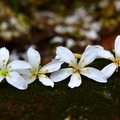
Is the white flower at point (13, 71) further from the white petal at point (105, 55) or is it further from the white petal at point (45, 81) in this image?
the white petal at point (105, 55)

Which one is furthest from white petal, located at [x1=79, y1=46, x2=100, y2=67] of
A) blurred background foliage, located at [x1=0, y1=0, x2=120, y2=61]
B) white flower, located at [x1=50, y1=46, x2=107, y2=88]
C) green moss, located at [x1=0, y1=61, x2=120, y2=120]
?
blurred background foliage, located at [x1=0, y1=0, x2=120, y2=61]

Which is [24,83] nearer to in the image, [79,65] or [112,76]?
[79,65]

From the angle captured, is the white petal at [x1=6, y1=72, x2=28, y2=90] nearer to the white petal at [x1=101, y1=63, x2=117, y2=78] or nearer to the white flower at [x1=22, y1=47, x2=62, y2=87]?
the white flower at [x1=22, y1=47, x2=62, y2=87]

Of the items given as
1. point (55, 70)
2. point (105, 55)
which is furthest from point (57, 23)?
point (55, 70)

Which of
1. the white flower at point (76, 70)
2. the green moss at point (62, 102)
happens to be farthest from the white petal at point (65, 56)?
the green moss at point (62, 102)

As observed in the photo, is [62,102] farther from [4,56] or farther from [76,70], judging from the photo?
[4,56]
